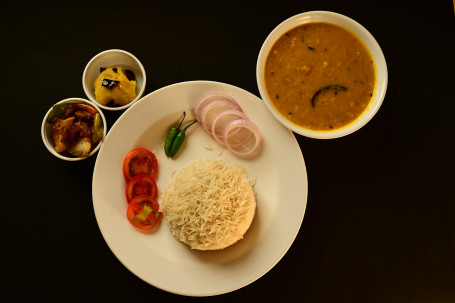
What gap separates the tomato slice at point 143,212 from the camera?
2.31 m

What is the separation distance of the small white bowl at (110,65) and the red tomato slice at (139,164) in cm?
27

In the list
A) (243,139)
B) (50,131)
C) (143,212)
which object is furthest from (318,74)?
→ (50,131)

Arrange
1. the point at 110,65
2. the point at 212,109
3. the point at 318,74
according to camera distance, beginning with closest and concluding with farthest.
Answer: the point at 318,74 < the point at 212,109 < the point at 110,65

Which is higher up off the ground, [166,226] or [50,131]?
[50,131]

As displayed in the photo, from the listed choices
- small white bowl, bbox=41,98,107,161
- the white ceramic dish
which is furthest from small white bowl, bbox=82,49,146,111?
the white ceramic dish

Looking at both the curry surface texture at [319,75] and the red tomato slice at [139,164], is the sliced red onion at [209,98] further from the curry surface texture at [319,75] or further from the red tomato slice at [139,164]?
the red tomato slice at [139,164]

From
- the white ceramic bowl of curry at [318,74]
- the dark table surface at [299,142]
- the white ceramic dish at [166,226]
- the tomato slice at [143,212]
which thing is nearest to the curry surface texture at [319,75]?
the white ceramic bowl of curry at [318,74]

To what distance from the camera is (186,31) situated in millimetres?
→ 2568

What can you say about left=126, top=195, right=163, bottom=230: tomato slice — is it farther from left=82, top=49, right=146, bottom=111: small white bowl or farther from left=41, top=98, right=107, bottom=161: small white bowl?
left=82, top=49, right=146, bottom=111: small white bowl

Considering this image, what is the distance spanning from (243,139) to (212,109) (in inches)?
10.1

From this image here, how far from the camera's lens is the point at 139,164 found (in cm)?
239

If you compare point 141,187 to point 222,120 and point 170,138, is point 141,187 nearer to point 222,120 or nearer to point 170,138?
point 170,138

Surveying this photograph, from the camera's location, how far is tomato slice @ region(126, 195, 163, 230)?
2.31 meters

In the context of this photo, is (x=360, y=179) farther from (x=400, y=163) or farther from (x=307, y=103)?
(x=307, y=103)
